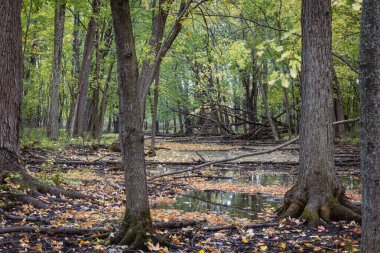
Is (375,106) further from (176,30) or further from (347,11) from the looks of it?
(347,11)

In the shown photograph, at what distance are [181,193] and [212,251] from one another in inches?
203

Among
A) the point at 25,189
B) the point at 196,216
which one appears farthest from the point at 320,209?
the point at 25,189

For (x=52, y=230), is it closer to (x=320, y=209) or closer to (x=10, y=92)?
(x=10, y=92)

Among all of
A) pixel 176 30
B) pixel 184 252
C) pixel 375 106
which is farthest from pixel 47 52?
pixel 375 106

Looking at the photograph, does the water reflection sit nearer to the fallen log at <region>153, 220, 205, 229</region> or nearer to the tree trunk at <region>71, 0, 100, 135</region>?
the fallen log at <region>153, 220, 205, 229</region>

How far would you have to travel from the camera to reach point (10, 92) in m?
6.90

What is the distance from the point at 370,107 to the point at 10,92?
19.6ft

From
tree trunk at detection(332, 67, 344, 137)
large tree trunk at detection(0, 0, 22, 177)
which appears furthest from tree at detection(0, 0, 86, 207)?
tree trunk at detection(332, 67, 344, 137)

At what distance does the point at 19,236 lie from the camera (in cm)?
489

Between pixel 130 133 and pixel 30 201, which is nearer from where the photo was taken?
pixel 130 133

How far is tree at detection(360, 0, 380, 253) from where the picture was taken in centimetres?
268

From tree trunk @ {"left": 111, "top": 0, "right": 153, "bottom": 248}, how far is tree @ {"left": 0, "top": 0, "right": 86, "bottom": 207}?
9.64 feet

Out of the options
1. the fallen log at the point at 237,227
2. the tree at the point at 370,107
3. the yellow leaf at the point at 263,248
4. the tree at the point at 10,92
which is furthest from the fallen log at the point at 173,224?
the tree at the point at 370,107

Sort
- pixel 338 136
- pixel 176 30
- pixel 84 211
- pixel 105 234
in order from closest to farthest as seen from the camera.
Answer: pixel 105 234 < pixel 84 211 < pixel 176 30 < pixel 338 136
